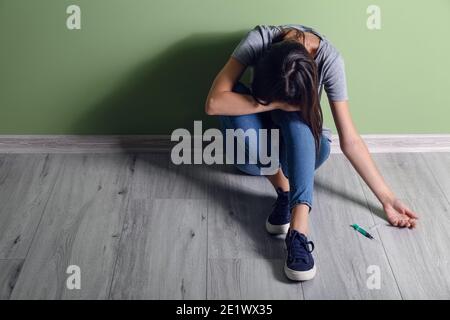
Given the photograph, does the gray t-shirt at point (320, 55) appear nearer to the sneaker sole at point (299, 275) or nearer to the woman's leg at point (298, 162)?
the woman's leg at point (298, 162)

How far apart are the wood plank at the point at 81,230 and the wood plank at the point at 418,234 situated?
724 mm

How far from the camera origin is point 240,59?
194 centimetres

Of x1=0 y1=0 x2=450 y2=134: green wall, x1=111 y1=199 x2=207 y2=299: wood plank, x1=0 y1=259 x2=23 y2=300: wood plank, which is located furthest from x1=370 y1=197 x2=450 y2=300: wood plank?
x1=0 y1=259 x2=23 y2=300: wood plank

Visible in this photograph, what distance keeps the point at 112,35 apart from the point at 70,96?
24 centimetres

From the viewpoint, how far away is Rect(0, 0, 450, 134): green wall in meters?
2.07

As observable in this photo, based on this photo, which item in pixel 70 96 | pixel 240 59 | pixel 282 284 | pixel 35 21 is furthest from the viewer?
pixel 70 96

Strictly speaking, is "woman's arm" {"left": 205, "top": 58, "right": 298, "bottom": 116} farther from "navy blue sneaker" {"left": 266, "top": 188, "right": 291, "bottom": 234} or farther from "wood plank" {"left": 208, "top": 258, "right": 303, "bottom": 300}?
"wood plank" {"left": 208, "top": 258, "right": 303, "bottom": 300}

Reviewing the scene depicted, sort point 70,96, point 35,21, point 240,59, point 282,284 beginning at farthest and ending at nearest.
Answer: point 70,96, point 35,21, point 240,59, point 282,284

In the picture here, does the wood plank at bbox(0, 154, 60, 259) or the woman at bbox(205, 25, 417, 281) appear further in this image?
the wood plank at bbox(0, 154, 60, 259)

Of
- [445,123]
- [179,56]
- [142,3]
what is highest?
[142,3]

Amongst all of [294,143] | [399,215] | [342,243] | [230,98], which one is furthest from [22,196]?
[399,215]

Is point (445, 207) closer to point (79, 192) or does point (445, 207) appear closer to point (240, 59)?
point (240, 59)

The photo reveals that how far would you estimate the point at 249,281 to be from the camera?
5.93 feet

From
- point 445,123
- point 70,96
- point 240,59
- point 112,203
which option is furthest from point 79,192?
point 445,123
